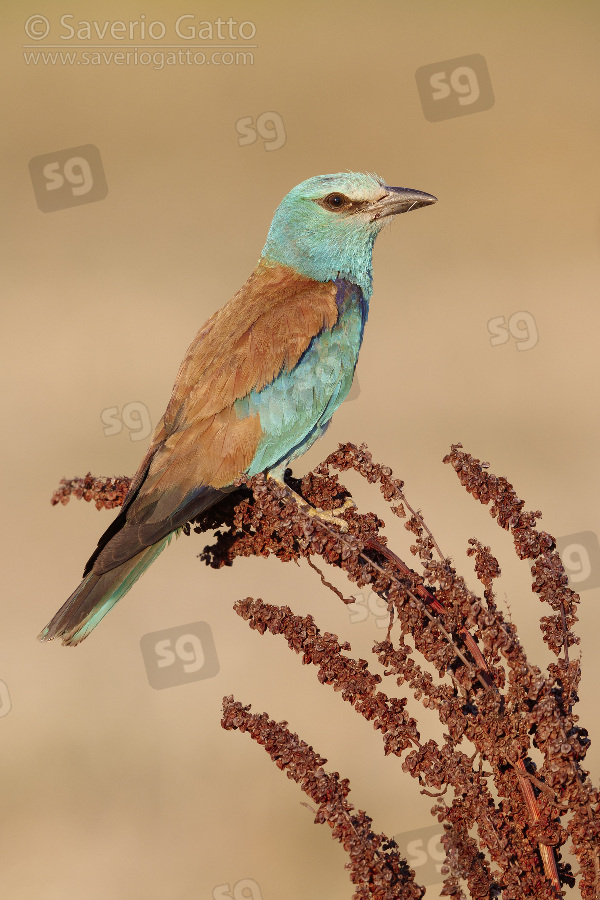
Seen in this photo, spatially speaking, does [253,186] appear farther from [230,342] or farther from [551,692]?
[551,692]

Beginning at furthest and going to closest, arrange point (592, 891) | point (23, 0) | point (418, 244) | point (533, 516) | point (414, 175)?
point (23, 0) → point (414, 175) → point (418, 244) → point (533, 516) → point (592, 891)

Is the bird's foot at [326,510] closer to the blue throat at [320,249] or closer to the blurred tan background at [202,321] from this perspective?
the blue throat at [320,249]

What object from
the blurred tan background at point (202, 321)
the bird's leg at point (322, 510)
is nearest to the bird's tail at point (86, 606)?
the bird's leg at point (322, 510)

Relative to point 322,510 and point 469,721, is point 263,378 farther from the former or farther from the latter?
point 469,721

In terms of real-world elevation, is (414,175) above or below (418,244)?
above

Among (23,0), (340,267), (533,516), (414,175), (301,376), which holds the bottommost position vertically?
(533,516)

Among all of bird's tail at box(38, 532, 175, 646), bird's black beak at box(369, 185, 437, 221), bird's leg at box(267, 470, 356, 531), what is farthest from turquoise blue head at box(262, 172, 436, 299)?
bird's tail at box(38, 532, 175, 646)

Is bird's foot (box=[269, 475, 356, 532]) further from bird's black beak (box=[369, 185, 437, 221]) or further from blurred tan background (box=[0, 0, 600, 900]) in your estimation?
blurred tan background (box=[0, 0, 600, 900])

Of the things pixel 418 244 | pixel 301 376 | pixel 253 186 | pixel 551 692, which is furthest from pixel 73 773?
pixel 253 186
